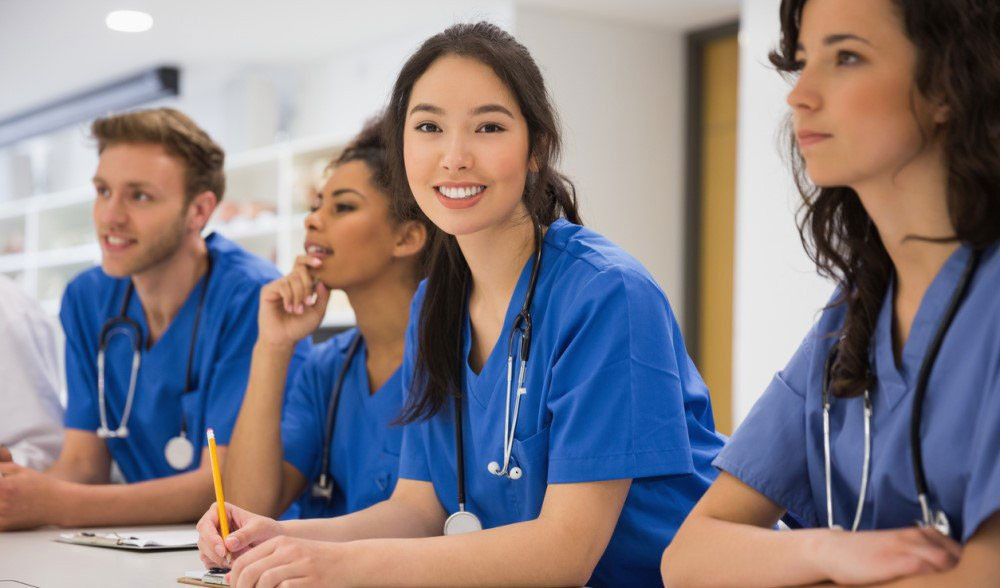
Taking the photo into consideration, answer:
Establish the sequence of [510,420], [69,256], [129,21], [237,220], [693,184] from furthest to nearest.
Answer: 1. [69,256]
2. [237,220]
3. [129,21]
4. [693,184]
5. [510,420]

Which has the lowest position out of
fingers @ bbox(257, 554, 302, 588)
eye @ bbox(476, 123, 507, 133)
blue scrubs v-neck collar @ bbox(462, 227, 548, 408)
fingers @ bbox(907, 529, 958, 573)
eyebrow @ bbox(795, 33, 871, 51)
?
fingers @ bbox(257, 554, 302, 588)

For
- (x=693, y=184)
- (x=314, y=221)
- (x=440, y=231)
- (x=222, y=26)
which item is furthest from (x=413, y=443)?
(x=222, y=26)

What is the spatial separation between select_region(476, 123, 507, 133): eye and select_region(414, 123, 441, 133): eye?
68 mm

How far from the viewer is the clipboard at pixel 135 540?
1.75 meters

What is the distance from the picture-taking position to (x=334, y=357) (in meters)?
2.32

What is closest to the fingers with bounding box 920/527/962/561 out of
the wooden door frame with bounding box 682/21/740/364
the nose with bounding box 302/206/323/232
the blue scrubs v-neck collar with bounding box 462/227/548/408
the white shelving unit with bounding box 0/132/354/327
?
the blue scrubs v-neck collar with bounding box 462/227/548/408

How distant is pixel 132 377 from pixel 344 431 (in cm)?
60

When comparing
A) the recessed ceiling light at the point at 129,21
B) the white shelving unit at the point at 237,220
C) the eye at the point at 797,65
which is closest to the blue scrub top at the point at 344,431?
the eye at the point at 797,65

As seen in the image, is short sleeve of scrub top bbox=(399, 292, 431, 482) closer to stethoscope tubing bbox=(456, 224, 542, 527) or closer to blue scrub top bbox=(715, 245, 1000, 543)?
stethoscope tubing bbox=(456, 224, 542, 527)

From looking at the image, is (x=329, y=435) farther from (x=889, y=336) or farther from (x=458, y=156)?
(x=889, y=336)

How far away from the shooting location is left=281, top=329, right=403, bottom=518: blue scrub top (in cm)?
212

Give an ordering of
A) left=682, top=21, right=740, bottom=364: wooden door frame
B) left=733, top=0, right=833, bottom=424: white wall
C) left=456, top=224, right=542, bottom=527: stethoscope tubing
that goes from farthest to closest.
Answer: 1. left=682, top=21, right=740, bottom=364: wooden door frame
2. left=733, top=0, right=833, bottom=424: white wall
3. left=456, top=224, right=542, bottom=527: stethoscope tubing

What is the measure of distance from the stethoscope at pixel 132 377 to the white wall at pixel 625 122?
2.90m

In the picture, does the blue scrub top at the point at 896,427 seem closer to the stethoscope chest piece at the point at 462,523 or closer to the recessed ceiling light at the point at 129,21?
Answer: the stethoscope chest piece at the point at 462,523
